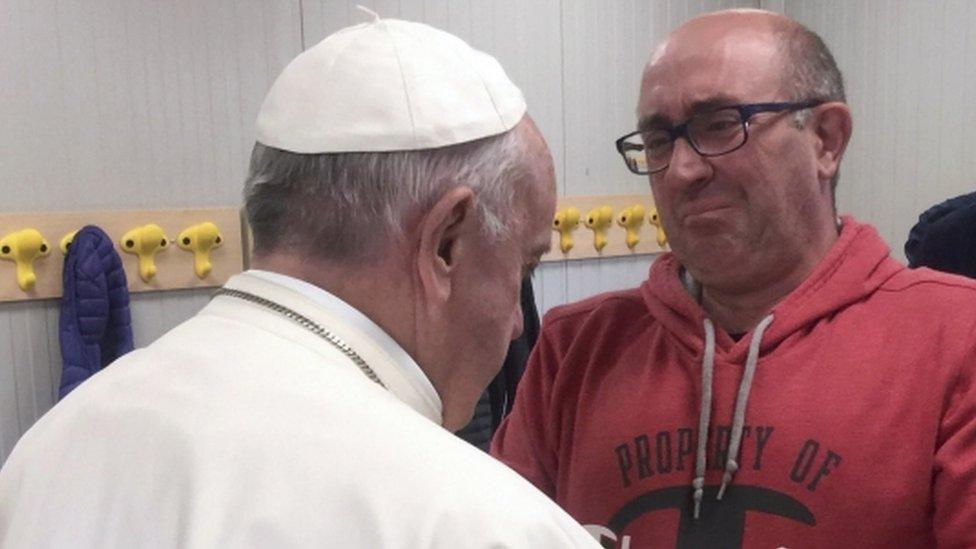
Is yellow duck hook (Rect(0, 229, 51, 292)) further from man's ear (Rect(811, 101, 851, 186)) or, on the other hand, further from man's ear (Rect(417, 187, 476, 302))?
man's ear (Rect(811, 101, 851, 186))

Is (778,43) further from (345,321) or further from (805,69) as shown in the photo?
(345,321)

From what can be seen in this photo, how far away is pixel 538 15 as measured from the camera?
98.0 inches

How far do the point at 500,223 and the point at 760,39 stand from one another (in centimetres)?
48

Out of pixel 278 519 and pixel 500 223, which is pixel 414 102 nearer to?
pixel 500 223

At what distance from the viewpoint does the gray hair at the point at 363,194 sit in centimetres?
75

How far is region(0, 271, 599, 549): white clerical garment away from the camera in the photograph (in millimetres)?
598

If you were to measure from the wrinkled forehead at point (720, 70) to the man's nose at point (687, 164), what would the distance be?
0.03 meters

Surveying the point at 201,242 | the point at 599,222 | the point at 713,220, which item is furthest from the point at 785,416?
the point at 599,222

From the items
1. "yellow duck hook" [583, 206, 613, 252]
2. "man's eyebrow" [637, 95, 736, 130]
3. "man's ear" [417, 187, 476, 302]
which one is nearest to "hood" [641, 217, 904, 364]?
"man's eyebrow" [637, 95, 736, 130]

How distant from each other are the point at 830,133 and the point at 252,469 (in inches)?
32.6

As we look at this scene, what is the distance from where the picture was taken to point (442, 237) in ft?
2.53

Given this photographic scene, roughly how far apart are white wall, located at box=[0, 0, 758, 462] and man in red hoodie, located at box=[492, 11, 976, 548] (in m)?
1.17

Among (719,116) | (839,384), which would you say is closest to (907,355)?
(839,384)

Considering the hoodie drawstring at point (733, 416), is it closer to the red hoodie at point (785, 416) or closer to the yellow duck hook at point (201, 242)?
the red hoodie at point (785, 416)
